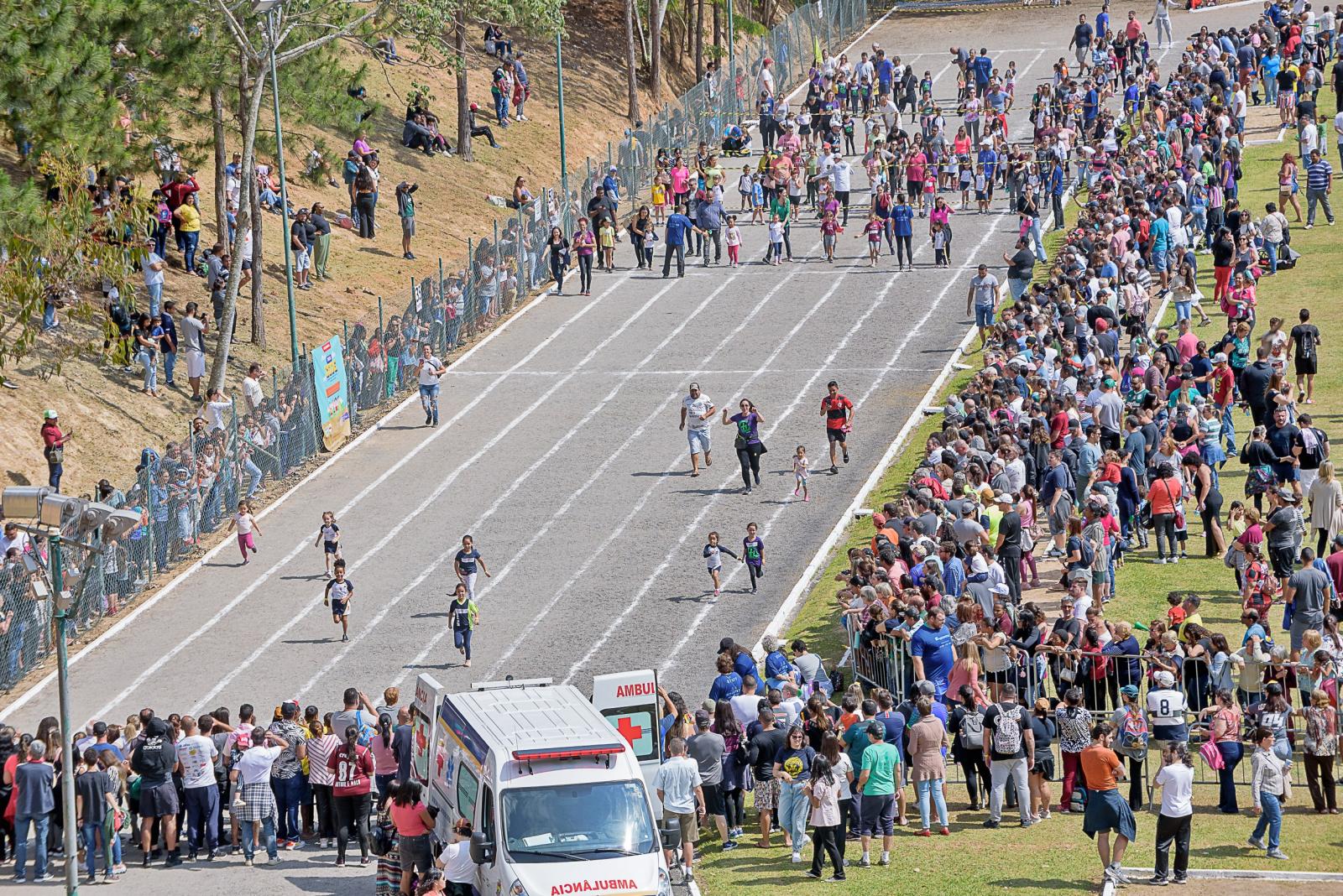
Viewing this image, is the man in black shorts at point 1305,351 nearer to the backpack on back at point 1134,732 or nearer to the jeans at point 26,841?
the backpack on back at point 1134,732

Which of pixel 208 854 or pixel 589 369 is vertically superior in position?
pixel 589 369

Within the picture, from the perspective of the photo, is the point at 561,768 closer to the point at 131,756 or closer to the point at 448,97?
the point at 131,756

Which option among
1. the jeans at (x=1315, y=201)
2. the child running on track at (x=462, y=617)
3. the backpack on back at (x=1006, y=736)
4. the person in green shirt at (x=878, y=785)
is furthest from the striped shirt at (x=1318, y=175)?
the person in green shirt at (x=878, y=785)

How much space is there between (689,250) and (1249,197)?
13.2 meters

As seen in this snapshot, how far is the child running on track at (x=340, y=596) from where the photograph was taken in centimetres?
2895

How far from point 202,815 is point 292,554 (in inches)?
457

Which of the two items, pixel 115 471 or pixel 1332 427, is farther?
pixel 115 471

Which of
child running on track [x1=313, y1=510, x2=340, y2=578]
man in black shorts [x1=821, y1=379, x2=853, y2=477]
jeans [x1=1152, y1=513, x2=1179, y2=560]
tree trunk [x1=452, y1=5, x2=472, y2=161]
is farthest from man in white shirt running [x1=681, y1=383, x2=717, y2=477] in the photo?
tree trunk [x1=452, y1=5, x2=472, y2=161]

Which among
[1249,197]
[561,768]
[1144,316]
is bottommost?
[561,768]

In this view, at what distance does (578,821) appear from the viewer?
1769 centimetres

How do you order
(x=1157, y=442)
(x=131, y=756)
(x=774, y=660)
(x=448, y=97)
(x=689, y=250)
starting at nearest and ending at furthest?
1. (x=131, y=756)
2. (x=774, y=660)
3. (x=1157, y=442)
4. (x=689, y=250)
5. (x=448, y=97)

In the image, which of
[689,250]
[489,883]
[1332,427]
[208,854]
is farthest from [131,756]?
[689,250]

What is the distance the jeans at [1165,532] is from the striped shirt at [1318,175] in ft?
64.3

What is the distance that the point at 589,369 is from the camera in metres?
41.2
